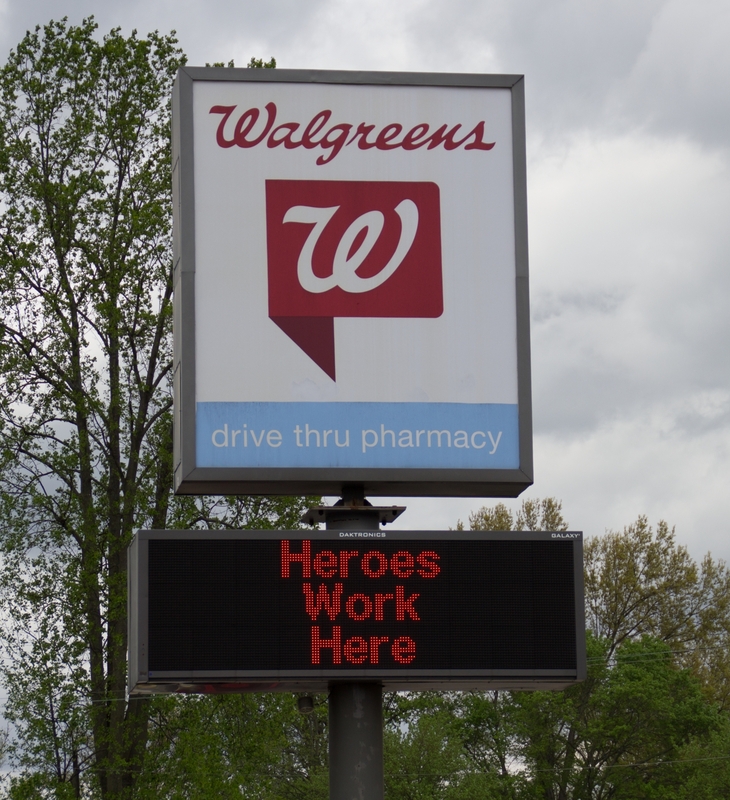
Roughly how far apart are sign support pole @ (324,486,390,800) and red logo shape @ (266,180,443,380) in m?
1.70

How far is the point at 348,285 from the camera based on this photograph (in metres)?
12.7

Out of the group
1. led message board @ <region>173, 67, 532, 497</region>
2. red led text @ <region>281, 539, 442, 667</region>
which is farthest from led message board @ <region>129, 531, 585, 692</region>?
led message board @ <region>173, 67, 532, 497</region>

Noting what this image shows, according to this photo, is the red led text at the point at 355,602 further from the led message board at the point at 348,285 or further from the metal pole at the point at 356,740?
the led message board at the point at 348,285

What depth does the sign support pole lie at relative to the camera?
11.9 metres

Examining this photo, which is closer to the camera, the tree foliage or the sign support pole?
the sign support pole

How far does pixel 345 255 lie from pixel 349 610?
335 cm

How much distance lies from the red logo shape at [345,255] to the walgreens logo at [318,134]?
37 cm

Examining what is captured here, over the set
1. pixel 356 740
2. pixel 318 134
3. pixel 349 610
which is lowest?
pixel 356 740

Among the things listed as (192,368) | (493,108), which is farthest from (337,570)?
(493,108)

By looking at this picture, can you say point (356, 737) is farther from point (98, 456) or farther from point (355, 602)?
point (98, 456)

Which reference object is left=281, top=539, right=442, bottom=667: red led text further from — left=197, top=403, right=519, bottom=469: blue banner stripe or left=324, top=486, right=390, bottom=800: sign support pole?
left=197, top=403, right=519, bottom=469: blue banner stripe

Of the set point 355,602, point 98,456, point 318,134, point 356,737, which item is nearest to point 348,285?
point 318,134

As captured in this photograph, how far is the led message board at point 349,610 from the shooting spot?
35.1 ft

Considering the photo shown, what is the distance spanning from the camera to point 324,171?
12961 millimetres
